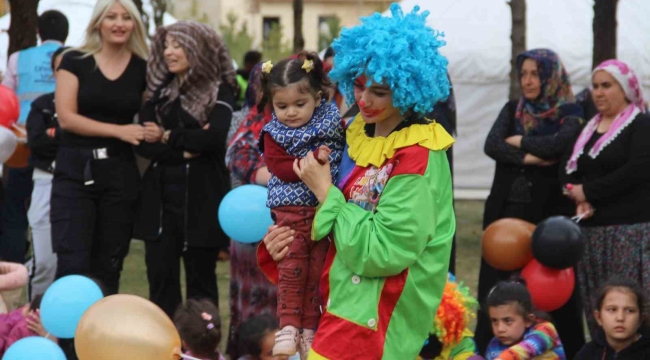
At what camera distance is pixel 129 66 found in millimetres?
6625

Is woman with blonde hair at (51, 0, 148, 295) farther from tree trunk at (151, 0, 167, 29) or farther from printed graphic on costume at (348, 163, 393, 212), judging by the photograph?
tree trunk at (151, 0, 167, 29)

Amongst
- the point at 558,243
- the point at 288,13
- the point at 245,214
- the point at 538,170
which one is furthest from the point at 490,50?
the point at 288,13

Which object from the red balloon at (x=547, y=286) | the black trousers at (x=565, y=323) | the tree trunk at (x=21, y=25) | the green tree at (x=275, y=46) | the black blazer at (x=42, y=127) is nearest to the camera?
the red balloon at (x=547, y=286)

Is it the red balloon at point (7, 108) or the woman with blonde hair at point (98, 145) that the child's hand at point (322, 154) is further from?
the red balloon at point (7, 108)

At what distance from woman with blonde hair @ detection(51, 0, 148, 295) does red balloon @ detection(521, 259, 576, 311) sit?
241cm

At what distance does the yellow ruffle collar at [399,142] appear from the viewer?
365cm

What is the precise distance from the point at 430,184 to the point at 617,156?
10.4 feet

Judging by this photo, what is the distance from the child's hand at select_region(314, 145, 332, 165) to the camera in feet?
12.4

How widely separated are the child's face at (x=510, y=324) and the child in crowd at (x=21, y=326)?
2.35 m

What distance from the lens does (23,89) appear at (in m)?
9.20

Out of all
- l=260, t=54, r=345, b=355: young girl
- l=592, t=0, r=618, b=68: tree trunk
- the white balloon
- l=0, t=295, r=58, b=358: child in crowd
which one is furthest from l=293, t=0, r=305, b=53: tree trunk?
l=260, t=54, r=345, b=355: young girl

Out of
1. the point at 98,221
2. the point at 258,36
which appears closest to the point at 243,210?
the point at 98,221

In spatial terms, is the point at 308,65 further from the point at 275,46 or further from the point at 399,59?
the point at 275,46


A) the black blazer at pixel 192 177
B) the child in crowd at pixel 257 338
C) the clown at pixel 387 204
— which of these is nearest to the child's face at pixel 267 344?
the child in crowd at pixel 257 338
